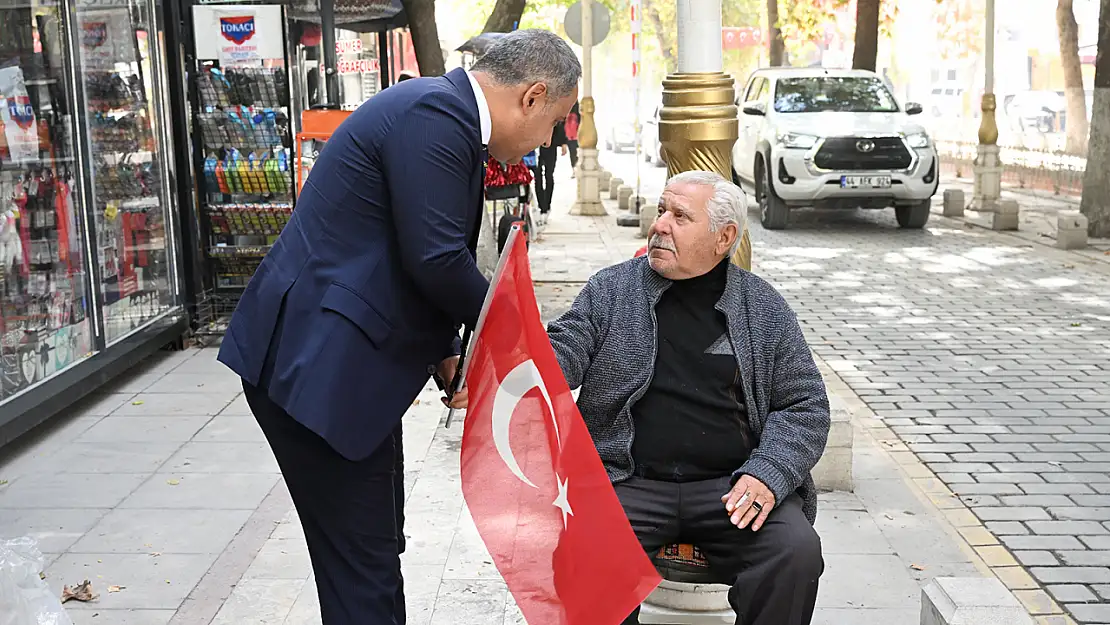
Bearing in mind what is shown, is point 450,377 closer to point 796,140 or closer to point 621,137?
point 796,140

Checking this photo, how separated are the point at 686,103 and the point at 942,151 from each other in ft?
84.5

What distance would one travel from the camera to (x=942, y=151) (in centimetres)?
2886

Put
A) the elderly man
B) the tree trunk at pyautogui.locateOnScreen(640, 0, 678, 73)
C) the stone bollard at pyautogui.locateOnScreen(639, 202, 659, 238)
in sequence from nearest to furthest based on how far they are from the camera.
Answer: the elderly man < the stone bollard at pyautogui.locateOnScreen(639, 202, 659, 238) < the tree trunk at pyautogui.locateOnScreen(640, 0, 678, 73)

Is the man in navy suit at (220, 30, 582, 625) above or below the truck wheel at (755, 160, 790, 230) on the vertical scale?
above

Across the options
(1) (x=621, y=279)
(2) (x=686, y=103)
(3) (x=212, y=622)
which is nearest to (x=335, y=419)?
(1) (x=621, y=279)

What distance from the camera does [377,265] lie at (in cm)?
273

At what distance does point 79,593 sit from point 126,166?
4.02 meters

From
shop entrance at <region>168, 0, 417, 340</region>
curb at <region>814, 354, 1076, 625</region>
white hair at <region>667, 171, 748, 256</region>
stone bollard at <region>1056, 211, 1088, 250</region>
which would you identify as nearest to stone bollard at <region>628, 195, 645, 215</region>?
stone bollard at <region>1056, 211, 1088, 250</region>

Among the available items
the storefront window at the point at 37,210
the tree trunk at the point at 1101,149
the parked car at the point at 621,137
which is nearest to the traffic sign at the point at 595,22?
the tree trunk at the point at 1101,149

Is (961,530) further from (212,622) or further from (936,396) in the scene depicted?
(212,622)

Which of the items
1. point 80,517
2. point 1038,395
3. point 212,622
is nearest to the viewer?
point 212,622

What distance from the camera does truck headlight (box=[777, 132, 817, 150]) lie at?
15250mm

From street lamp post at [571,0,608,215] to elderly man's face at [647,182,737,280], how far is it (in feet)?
45.2

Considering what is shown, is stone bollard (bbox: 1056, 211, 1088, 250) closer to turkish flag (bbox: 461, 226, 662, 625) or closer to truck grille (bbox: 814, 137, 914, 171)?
truck grille (bbox: 814, 137, 914, 171)
